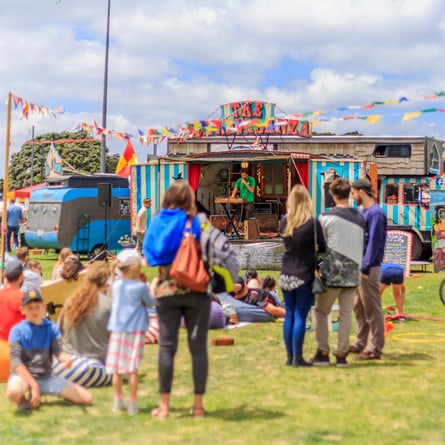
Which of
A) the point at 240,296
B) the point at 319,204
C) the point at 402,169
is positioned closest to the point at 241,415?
the point at 240,296

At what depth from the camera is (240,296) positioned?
1169 centimetres

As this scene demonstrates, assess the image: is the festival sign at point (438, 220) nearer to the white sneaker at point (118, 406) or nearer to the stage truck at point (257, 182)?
the stage truck at point (257, 182)

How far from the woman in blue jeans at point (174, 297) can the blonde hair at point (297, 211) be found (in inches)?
75.1

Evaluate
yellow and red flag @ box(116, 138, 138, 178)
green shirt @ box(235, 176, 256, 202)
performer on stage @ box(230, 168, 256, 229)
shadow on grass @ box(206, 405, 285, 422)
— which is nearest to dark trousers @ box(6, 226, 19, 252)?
yellow and red flag @ box(116, 138, 138, 178)

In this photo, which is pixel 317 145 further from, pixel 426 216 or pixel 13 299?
pixel 13 299

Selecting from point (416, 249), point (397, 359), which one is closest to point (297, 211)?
point (397, 359)

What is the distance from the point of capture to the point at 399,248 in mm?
18188

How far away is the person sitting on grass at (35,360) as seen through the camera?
21.3 ft

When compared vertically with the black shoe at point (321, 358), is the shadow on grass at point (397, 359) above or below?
below

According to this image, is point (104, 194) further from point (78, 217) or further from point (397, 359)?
point (397, 359)

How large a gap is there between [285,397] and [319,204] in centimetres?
1356

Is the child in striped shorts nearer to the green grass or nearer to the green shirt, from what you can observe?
the green grass

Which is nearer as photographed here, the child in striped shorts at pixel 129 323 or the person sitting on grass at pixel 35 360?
the child in striped shorts at pixel 129 323

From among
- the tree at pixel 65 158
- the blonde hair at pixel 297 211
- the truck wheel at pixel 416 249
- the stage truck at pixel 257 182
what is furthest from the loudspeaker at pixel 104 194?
the tree at pixel 65 158
